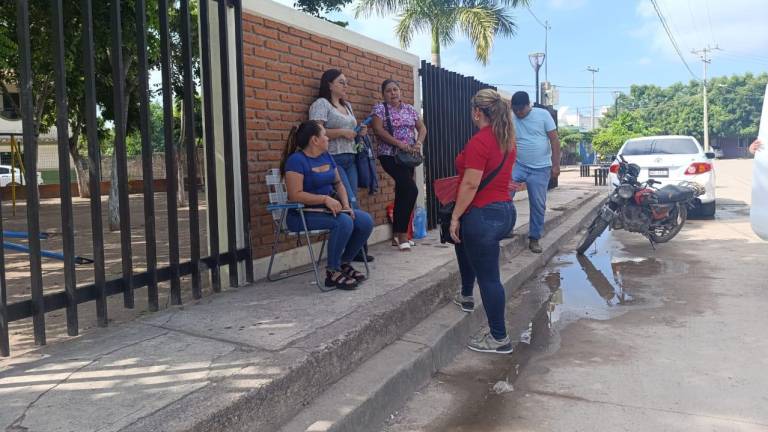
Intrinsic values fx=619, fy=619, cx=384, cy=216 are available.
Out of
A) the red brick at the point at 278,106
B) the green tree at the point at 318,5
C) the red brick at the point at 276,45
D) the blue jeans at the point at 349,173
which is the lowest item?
the blue jeans at the point at 349,173

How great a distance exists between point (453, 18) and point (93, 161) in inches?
743

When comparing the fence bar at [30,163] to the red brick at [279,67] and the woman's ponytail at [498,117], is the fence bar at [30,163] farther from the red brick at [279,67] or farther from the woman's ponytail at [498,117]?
the woman's ponytail at [498,117]

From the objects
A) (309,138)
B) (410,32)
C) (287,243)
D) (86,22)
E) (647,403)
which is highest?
(410,32)

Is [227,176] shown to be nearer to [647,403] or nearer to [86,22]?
[86,22]

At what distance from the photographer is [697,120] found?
66062 millimetres

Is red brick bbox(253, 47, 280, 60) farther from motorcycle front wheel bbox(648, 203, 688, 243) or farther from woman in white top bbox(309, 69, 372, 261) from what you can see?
motorcycle front wheel bbox(648, 203, 688, 243)

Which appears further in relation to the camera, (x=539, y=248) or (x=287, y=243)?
(x=539, y=248)

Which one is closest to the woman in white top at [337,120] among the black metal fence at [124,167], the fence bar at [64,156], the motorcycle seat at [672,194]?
the black metal fence at [124,167]

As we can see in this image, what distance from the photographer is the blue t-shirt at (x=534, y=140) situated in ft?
22.0

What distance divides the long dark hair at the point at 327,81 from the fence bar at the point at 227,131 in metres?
1.02

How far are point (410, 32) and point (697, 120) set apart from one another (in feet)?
182

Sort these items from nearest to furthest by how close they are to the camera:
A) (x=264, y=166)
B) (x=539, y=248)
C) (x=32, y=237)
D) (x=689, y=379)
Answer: (x=32, y=237), (x=689, y=379), (x=264, y=166), (x=539, y=248)

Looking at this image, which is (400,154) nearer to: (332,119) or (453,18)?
(332,119)

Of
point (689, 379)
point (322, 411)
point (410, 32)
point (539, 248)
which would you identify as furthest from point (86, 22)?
point (410, 32)
